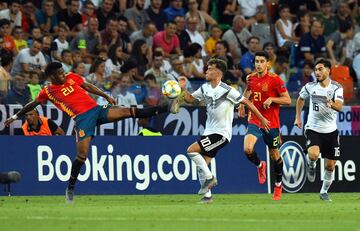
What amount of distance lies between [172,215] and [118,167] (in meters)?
7.65

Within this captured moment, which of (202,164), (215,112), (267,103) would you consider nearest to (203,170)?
(202,164)

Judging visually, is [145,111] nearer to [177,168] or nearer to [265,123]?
[265,123]

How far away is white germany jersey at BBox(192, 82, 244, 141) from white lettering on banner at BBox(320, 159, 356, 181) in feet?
21.1

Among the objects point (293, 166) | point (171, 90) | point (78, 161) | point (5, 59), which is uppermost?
point (5, 59)

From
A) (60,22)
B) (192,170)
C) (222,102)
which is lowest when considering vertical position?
(192,170)

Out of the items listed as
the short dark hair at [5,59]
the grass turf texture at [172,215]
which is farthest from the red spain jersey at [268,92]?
the short dark hair at [5,59]

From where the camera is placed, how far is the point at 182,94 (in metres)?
17.8

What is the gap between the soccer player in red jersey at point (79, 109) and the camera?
17.5 meters

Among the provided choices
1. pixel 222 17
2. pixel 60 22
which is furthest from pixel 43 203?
pixel 222 17

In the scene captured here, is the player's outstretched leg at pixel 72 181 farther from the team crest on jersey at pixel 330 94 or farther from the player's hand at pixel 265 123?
the team crest on jersey at pixel 330 94

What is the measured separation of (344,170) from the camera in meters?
23.6

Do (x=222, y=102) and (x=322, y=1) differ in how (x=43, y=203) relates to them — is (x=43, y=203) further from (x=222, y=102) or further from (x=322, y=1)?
(x=322, y=1)

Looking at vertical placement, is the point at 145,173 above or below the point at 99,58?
below

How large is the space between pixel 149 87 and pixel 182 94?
485 centimetres
